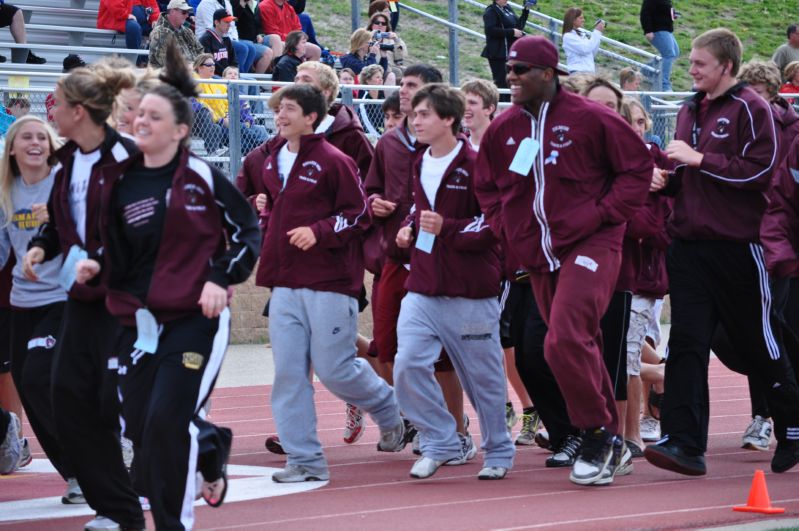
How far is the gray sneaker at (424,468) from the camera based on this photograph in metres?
7.93

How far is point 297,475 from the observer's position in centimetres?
789

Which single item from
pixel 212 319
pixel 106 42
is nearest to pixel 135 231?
pixel 212 319

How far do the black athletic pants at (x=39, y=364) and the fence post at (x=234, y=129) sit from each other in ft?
20.5

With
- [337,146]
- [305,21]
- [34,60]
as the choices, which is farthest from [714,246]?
[305,21]

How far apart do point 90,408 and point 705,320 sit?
3274 mm

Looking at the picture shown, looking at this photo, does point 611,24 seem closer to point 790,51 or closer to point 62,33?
point 790,51

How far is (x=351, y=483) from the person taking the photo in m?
7.88

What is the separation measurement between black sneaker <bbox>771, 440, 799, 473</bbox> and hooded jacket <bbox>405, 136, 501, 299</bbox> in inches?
70.4

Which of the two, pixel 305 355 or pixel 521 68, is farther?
pixel 305 355

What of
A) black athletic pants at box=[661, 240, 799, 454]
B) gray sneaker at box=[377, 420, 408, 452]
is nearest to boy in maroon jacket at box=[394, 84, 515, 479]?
gray sneaker at box=[377, 420, 408, 452]

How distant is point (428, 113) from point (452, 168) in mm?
333

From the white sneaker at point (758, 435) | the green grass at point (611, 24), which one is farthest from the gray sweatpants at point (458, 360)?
the green grass at point (611, 24)

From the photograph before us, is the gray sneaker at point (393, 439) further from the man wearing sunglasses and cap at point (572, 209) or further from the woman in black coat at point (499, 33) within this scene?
the woman in black coat at point (499, 33)

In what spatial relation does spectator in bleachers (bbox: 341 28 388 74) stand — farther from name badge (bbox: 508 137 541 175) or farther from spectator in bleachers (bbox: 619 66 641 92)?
name badge (bbox: 508 137 541 175)
